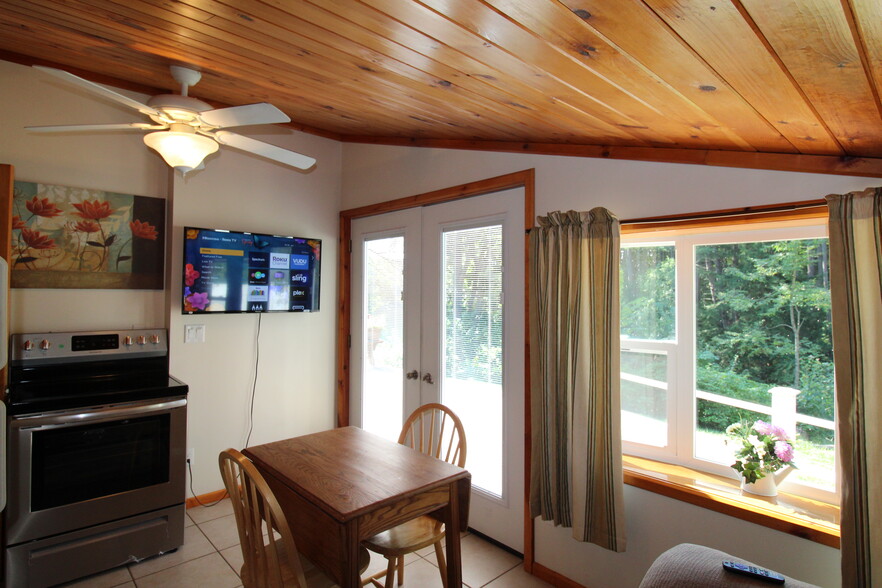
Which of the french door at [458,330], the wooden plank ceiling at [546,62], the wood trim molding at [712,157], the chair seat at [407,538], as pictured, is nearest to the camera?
the wooden plank ceiling at [546,62]

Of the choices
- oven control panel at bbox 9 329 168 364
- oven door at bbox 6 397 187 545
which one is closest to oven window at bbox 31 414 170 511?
oven door at bbox 6 397 187 545

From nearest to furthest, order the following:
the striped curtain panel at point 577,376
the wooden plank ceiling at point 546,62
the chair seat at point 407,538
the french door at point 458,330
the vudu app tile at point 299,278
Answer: the wooden plank ceiling at point 546,62
the chair seat at point 407,538
the striped curtain panel at point 577,376
the french door at point 458,330
the vudu app tile at point 299,278

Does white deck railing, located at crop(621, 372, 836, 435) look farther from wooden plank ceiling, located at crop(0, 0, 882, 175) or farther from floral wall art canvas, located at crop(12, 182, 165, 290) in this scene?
floral wall art canvas, located at crop(12, 182, 165, 290)

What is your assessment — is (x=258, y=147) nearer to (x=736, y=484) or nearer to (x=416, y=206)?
(x=416, y=206)

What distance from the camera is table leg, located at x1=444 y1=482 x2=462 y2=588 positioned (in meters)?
1.90

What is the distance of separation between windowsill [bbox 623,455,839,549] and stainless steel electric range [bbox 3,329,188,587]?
95.2 inches

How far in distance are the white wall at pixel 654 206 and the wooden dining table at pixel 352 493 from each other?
77cm

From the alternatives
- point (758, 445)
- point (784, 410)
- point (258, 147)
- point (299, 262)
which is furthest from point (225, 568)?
point (784, 410)

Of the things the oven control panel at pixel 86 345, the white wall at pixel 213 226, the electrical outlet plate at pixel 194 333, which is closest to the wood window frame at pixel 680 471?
the white wall at pixel 213 226

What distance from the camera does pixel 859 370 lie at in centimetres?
154

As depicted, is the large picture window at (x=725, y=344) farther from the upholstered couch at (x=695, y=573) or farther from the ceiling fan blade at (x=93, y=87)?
the ceiling fan blade at (x=93, y=87)

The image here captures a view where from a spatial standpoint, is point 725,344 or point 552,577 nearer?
point 725,344

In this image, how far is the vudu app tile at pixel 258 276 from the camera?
324cm

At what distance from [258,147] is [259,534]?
157 centimetres
